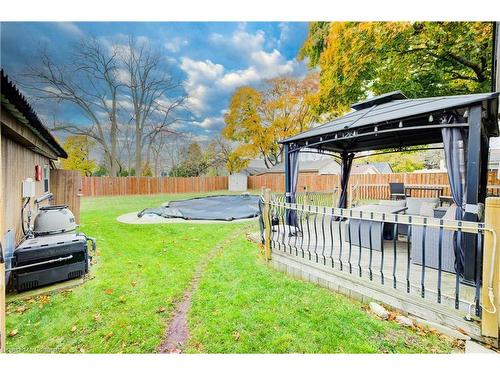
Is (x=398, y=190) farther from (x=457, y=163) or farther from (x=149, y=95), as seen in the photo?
(x=149, y=95)

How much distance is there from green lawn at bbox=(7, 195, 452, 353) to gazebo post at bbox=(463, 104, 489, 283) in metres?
0.75

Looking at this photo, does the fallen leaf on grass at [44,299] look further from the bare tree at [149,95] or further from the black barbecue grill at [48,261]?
the bare tree at [149,95]

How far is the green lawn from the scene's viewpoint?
5.50 ft

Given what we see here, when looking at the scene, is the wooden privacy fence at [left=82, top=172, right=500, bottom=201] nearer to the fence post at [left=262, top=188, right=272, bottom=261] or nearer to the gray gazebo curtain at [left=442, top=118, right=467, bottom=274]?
the fence post at [left=262, top=188, right=272, bottom=261]

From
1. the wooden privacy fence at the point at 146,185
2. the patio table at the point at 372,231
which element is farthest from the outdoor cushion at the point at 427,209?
the wooden privacy fence at the point at 146,185

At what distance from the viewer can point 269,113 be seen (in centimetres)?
1038

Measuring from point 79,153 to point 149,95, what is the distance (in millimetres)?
5023

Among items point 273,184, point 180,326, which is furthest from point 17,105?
point 273,184

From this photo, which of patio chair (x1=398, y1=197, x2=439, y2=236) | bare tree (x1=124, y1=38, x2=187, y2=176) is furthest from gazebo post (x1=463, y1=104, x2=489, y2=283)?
bare tree (x1=124, y1=38, x2=187, y2=176)

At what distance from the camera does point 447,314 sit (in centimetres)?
165

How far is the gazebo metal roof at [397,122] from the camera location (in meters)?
2.10

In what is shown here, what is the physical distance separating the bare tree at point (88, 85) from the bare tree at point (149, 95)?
1.73 ft
